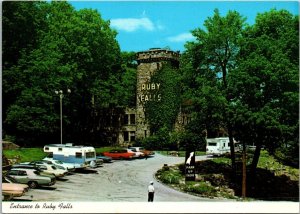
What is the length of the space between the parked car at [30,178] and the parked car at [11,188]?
252 millimetres

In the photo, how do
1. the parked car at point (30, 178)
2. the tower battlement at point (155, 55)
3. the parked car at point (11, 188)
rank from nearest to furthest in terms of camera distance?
the parked car at point (11, 188), the parked car at point (30, 178), the tower battlement at point (155, 55)

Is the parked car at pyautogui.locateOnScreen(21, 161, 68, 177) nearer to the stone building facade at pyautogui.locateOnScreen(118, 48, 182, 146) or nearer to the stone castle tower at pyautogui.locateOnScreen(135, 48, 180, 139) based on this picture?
the stone building facade at pyautogui.locateOnScreen(118, 48, 182, 146)

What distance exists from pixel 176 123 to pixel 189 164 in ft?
7.26

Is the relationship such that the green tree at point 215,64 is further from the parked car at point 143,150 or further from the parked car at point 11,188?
the parked car at point 11,188

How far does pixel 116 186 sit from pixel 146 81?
4558mm

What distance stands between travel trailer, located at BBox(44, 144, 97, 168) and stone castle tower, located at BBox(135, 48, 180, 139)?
1.98m

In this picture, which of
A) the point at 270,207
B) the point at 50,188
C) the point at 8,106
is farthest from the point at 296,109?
the point at 8,106

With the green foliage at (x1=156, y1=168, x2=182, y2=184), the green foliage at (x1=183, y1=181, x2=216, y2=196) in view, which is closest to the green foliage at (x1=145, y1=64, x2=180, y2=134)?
the green foliage at (x1=156, y1=168, x2=182, y2=184)

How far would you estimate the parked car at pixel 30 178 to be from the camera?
53.4 feet

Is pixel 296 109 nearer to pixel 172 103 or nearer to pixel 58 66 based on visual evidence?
pixel 172 103

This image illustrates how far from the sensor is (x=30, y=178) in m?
16.4

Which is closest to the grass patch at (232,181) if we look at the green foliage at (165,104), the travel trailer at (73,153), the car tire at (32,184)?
the green foliage at (165,104)

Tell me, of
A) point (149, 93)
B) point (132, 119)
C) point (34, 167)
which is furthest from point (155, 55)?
point (34, 167)

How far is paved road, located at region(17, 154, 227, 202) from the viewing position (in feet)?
51.1
